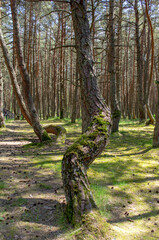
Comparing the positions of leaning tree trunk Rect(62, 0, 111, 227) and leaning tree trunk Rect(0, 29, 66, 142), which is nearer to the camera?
leaning tree trunk Rect(62, 0, 111, 227)

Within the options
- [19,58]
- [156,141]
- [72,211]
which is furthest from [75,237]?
[19,58]

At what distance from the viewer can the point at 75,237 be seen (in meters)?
2.56

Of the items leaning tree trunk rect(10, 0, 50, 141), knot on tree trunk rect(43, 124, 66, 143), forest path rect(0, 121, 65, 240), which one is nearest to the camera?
forest path rect(0, 121, 65, 240)

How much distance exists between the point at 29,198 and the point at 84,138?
5.08ft

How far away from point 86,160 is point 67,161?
31 centimetres

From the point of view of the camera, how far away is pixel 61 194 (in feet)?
12.9

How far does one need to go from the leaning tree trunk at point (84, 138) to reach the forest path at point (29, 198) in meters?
0.43

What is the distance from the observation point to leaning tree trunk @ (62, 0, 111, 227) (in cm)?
279

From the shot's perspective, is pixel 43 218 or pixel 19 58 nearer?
pixel 43 218

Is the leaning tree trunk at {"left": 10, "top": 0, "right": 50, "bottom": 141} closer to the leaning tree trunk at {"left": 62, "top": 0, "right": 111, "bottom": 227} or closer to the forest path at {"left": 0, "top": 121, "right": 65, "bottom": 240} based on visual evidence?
the forest path at {"left": 0, "top": 121, "right": 65, "bottom": 240}

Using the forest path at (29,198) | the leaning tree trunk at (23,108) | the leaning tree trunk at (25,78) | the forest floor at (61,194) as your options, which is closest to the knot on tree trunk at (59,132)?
the leaning tree trunk at (23,108)

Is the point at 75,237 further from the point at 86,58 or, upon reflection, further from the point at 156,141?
the point at 156,141

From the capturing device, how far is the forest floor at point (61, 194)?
9.45 ft

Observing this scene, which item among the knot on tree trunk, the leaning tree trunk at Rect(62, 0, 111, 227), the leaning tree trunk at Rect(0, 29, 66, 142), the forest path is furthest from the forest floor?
the leaning tree trunk at Rect(0, 29, 66, 142)
